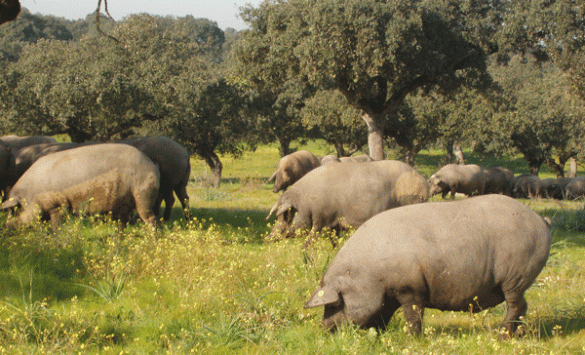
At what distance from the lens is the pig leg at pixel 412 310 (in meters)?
4.61

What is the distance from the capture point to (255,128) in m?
33.8

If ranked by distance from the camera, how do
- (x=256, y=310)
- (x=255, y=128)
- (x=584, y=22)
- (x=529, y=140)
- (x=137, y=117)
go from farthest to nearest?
(x=529, y=140), (x=255, y=128), (x=137, y=117), (x=584, y=22), (x=256, y=310)

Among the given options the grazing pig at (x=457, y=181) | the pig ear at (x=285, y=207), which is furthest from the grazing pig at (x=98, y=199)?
the grazing pig at (x=457, y=181)

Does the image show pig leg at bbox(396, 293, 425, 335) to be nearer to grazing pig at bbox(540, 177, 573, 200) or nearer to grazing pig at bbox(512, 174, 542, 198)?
grazing pig at bbox(512, 174, 542, 198)

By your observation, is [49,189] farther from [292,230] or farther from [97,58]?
[97,58]

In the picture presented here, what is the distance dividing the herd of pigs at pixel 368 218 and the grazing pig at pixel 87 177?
0.02 metres

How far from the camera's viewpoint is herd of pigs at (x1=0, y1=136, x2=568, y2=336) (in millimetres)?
4633

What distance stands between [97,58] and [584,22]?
78.6ft

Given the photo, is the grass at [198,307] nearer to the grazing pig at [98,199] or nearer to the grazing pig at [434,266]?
the grazing pig at [434,266]

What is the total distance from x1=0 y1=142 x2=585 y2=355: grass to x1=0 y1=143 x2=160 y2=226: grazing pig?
0.54 meters

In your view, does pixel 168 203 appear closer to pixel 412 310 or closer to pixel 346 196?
pixel 346 196

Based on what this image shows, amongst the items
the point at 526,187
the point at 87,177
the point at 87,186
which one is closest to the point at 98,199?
the point at 87,186

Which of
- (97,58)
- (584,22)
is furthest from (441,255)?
(97,58)

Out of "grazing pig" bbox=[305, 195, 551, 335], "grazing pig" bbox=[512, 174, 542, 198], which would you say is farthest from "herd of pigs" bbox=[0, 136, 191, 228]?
"grazing pig" bbox=[512, 174, 542, 198]
